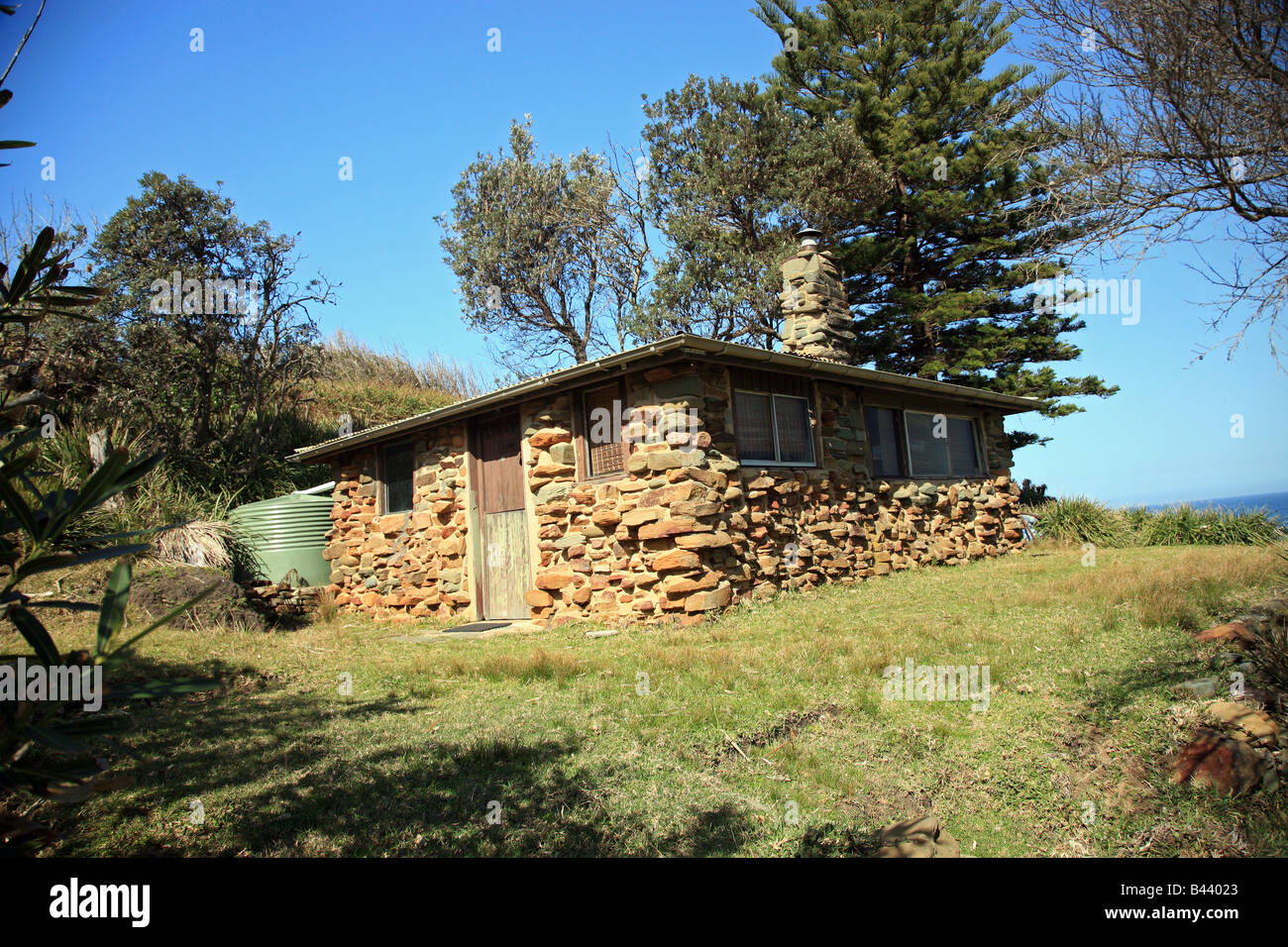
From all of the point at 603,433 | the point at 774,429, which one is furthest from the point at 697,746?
the point at 774,429

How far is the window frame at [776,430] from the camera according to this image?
968 centimetres

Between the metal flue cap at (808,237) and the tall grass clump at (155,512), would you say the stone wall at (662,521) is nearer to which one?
the tall grass clump at (155,512)

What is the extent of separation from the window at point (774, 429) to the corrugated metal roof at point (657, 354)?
563 mm

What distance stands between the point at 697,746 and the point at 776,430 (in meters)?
6.20

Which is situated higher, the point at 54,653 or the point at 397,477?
the point at 397,477

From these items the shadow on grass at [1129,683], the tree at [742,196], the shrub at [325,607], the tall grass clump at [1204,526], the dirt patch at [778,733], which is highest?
the tree at [742,196]

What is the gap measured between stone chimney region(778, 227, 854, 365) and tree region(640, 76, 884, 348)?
7171 millimetres

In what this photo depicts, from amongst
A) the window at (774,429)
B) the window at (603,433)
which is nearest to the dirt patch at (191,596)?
the window at (603,433)

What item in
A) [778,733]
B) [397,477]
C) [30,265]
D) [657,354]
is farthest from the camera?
[397,477]

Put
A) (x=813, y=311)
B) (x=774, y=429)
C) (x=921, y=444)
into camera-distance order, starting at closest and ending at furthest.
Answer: (x=774, y=429)
(x=813, y=311)
(x=921, y=444)

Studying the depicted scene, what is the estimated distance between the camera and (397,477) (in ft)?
41.5

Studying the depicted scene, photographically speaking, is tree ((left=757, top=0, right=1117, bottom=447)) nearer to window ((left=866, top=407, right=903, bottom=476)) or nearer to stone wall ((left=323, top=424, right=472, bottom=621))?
window ((left=866, top=407, right=903, bottom=476))

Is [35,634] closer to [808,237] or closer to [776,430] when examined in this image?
[776,430]
